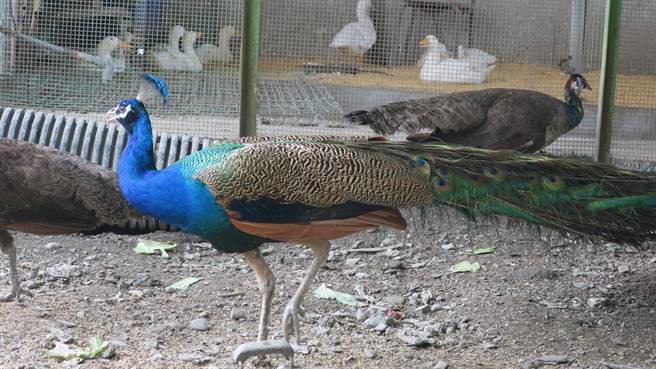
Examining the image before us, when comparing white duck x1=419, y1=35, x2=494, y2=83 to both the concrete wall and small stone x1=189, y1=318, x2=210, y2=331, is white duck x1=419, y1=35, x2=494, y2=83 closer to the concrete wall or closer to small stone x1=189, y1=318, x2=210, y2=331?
the concrete wall

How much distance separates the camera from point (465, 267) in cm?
523

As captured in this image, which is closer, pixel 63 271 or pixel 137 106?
pixel 137 106

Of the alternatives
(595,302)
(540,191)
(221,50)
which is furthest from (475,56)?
(540,191)

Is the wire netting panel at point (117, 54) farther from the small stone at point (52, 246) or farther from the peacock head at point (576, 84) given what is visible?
the peacock head at point (576, 84)

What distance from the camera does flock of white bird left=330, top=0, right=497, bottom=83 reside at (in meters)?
6.41

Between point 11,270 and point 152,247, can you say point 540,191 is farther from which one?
point 11,270

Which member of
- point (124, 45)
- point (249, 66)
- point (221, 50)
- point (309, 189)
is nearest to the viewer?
point (309, 189)

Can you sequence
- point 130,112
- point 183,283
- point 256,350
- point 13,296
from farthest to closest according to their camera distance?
point 183,283 → point 13,296 → point 130,112 → point 256,350

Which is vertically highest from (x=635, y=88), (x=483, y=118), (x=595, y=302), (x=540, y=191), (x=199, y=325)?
(x=635, y=88)

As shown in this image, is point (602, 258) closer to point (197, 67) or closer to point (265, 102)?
point (265, 102)

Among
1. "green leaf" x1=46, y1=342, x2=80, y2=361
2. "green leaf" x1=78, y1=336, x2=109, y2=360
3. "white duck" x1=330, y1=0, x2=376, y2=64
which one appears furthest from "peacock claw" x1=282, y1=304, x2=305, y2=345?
"white duck" x1=330, y1=0, x2=376, y2=64

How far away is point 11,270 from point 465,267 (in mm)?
2503

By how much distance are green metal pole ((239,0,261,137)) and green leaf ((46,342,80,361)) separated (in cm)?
263

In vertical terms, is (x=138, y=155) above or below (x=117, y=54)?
below
